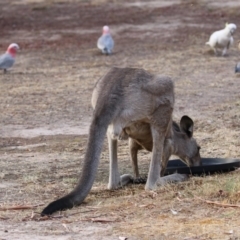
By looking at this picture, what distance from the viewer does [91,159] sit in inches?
240

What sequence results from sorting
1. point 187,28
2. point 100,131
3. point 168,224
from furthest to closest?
point 187,28 < point 100,131 < point 168,224

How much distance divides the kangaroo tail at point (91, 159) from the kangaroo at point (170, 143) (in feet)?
1.16

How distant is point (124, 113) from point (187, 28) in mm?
13167

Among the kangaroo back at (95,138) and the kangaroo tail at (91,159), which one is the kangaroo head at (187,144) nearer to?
the kangaroo back at (95,138)

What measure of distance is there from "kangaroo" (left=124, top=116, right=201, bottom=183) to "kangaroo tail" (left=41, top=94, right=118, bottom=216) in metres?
0.35

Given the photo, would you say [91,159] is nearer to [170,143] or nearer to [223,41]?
[170,143]

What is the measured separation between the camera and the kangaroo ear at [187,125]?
24.3 feet

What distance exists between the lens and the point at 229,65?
14.7 m

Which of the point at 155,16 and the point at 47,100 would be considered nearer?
the point at 47,100

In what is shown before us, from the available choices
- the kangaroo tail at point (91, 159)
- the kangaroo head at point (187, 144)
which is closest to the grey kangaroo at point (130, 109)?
the kangaroo tail at point (91, 159)

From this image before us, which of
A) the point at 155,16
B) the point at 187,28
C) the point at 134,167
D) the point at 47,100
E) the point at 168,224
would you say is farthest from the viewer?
the point at 155,16

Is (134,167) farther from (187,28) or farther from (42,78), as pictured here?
(187,28)

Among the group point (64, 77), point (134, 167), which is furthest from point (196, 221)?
point (64, 77)

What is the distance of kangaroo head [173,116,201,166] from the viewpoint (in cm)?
739
